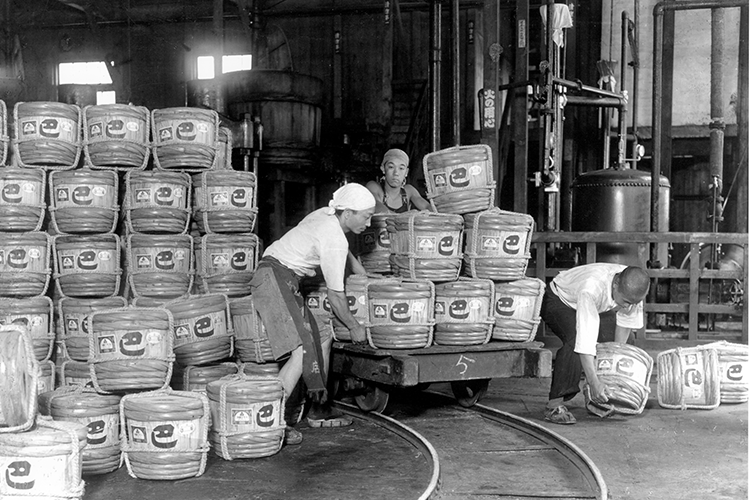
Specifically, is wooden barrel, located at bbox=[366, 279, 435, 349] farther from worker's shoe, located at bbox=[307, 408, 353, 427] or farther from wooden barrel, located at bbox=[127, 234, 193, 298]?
wooden barrel, located at bbox=[127, 234, 193, 298]

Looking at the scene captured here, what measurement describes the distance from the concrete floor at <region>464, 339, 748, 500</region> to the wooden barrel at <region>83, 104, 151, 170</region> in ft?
12.8

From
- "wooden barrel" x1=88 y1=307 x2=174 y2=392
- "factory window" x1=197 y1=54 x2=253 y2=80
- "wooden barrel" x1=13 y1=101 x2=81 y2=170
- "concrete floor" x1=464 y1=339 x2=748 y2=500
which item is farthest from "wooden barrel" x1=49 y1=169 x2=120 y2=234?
"factory window" x1=197 y1=54 x2=253 y2=80

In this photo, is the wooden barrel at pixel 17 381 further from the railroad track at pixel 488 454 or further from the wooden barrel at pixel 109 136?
the wooden barrel at pixel 109 136

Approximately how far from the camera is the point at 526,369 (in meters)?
6.71

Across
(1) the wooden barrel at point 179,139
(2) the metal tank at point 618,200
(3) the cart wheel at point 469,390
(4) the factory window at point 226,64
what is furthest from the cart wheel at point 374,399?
(4) the factory window at point 226,64

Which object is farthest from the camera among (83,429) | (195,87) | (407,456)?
(195,87)

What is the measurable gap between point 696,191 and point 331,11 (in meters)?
7.77

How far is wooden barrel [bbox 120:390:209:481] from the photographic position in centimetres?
540

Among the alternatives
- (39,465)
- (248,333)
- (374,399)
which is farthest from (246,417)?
(374,399)

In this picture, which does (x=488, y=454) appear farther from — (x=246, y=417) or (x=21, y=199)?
(x=21, y=199)

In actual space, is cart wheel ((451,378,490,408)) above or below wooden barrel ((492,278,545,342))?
below

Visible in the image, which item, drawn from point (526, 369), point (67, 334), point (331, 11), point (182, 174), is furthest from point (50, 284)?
point (331, 11)

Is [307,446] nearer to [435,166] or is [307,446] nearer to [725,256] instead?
[435,166]

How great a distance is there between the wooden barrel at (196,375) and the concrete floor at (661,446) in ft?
8.07
